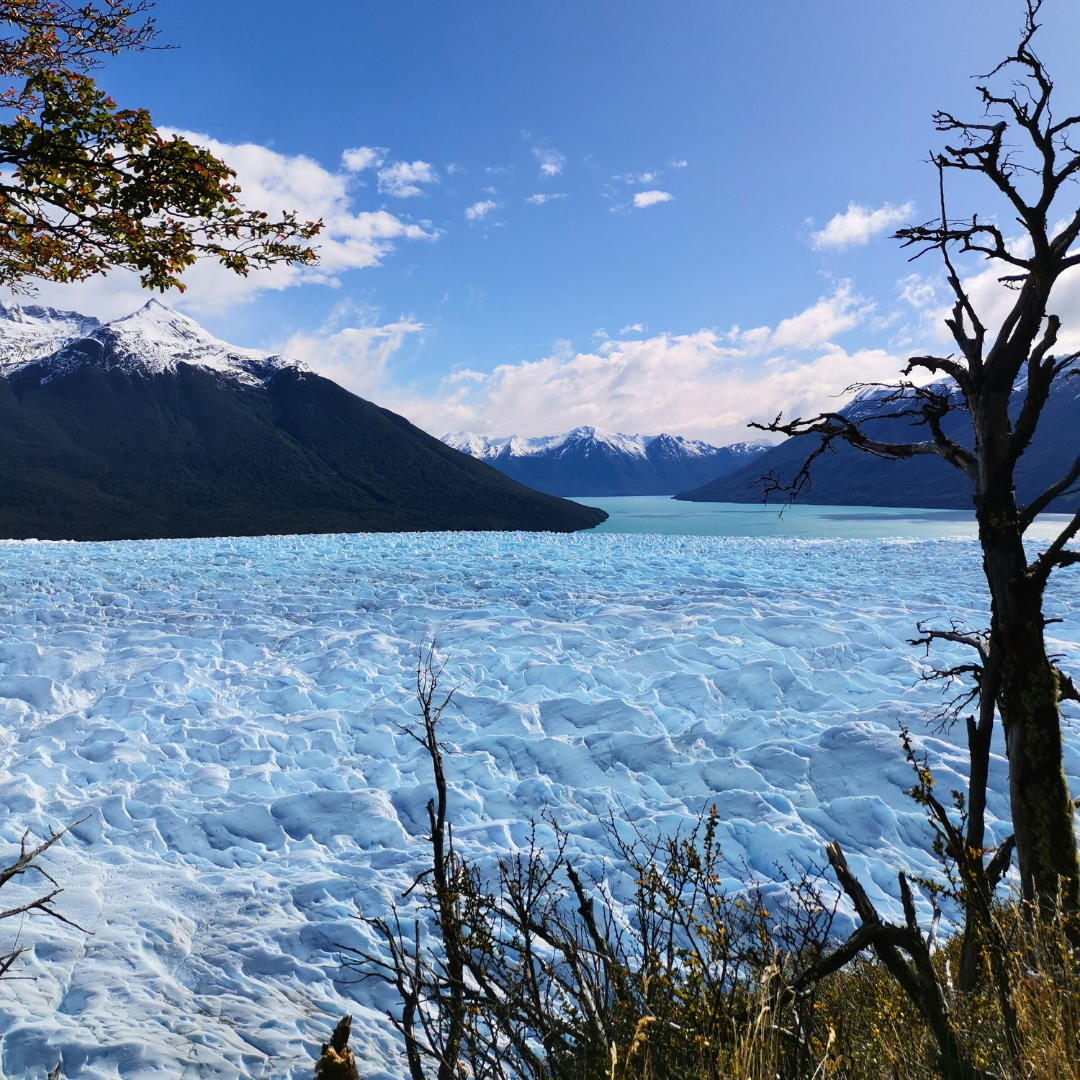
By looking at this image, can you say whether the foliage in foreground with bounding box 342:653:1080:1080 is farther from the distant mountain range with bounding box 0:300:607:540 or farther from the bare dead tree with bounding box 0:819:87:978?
the distant mountain range with bounding box 0:300:607:540

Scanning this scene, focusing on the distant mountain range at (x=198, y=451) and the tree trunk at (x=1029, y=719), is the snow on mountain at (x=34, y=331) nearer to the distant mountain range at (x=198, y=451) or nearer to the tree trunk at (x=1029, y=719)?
the distant mountain range at (x=198, y=451)

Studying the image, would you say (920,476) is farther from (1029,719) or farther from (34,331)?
(34,331)

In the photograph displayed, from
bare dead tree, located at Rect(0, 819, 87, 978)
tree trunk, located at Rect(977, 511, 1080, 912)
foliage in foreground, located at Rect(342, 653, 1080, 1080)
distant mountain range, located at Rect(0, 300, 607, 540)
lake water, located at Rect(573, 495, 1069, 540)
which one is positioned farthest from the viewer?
distant mountain range, located at Rect(0, 300, 607, 540)

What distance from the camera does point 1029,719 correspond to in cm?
370

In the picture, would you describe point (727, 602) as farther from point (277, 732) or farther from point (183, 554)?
point (183, 554)

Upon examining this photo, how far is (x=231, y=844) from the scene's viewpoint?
7086mm

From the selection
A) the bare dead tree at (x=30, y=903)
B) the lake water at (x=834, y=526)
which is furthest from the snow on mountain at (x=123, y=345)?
the bare dead tree at (x=30, y=903)

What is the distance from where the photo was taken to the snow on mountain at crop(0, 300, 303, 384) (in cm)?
9806

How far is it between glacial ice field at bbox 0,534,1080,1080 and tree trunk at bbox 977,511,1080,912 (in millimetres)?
3032

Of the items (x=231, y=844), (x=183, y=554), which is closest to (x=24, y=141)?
(x=231, y=844)

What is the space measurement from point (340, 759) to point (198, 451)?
8713 centimetres

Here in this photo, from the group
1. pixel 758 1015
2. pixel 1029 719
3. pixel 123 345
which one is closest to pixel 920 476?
pixel 123 345

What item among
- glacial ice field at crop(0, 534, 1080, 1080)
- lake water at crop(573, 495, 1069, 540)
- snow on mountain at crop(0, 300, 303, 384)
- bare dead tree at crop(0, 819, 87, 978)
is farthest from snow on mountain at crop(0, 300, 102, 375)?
bare dead tree at crop(0, 819, 87, 978)

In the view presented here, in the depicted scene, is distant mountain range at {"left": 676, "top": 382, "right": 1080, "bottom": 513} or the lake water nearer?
the lake water
